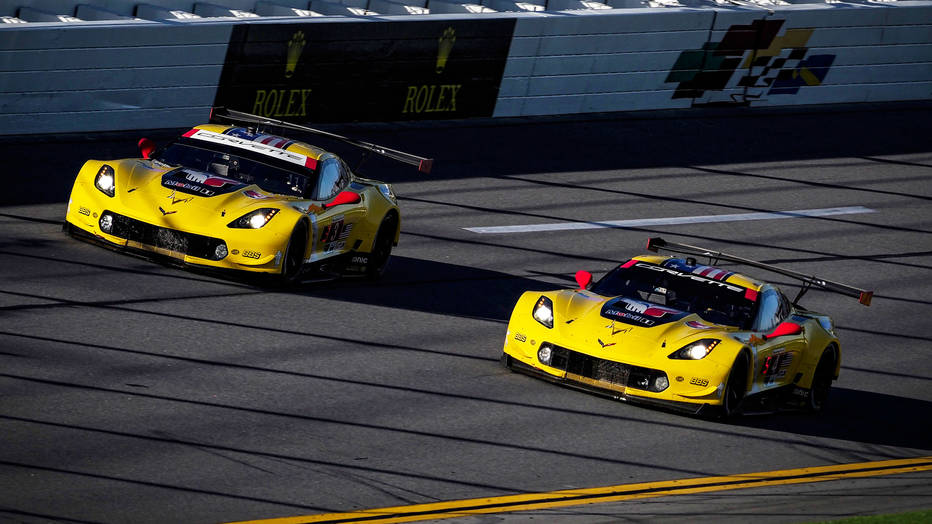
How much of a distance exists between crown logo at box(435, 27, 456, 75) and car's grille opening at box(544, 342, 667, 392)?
1046cm

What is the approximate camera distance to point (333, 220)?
1380cm

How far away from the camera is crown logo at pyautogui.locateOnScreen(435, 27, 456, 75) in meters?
21.2

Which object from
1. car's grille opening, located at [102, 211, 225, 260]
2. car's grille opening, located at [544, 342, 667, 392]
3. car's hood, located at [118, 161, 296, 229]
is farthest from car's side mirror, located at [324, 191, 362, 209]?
car's grille opening, located at [544, 342, 667, 392]

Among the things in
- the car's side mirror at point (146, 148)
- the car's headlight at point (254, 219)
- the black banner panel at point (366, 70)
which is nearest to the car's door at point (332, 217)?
the car's headlight at point (254, 219)

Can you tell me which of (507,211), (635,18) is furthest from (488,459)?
(635,18)

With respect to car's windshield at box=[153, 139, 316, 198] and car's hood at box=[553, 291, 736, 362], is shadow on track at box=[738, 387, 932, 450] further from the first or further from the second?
car's windshield at box=[153, 139, 316, 198]

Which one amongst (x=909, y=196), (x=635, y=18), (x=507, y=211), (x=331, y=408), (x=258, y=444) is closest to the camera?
(x=258, y=444)

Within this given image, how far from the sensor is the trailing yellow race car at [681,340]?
1124 cm

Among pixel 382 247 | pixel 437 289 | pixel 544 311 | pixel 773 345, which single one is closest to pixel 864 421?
pixel 773 345

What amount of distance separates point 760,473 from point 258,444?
3489mm

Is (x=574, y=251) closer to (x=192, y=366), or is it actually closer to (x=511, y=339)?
(x=511, y=339)

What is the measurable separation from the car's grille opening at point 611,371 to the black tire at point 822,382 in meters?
1.68

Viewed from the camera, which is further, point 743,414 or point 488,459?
point 743,414

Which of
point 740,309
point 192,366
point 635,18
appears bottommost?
point 192,366
